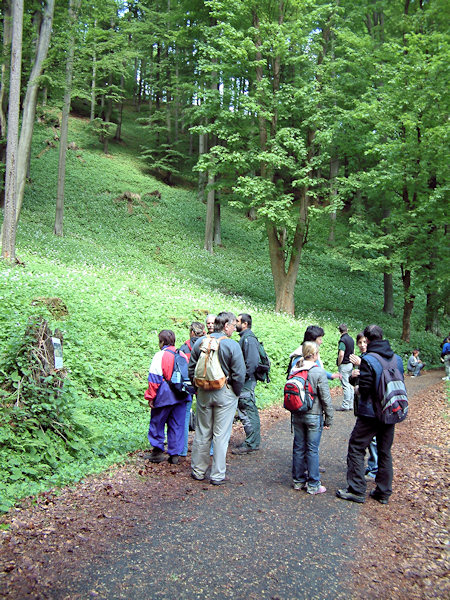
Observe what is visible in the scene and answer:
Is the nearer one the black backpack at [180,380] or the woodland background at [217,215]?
the black backpack at [180,380]

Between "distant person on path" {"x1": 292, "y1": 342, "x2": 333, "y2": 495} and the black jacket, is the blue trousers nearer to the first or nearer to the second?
"distant person on path" {"x1": 292, "y1": 342, "x2": 333, "y2": 495}

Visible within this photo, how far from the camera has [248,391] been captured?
7027mm

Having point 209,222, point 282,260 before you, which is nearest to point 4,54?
point 209,222

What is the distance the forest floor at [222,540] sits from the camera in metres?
3.46

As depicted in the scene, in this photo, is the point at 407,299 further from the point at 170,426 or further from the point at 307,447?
the point at 170,426

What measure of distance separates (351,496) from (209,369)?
86.6 inches

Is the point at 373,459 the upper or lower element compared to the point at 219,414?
lower

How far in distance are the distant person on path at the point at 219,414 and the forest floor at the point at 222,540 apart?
9.2 inches

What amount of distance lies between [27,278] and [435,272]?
1476cm

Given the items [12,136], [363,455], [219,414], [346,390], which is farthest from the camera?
[12,136]

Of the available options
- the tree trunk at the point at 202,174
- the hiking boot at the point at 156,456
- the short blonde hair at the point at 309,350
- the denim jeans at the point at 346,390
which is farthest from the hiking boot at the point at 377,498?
the tree trunk at the point at 202,174

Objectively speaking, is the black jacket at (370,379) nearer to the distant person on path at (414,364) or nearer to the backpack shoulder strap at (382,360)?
the backpack shoulder strap at (382,360)

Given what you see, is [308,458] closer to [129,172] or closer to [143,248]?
[143,248]

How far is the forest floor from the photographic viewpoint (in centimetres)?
346
